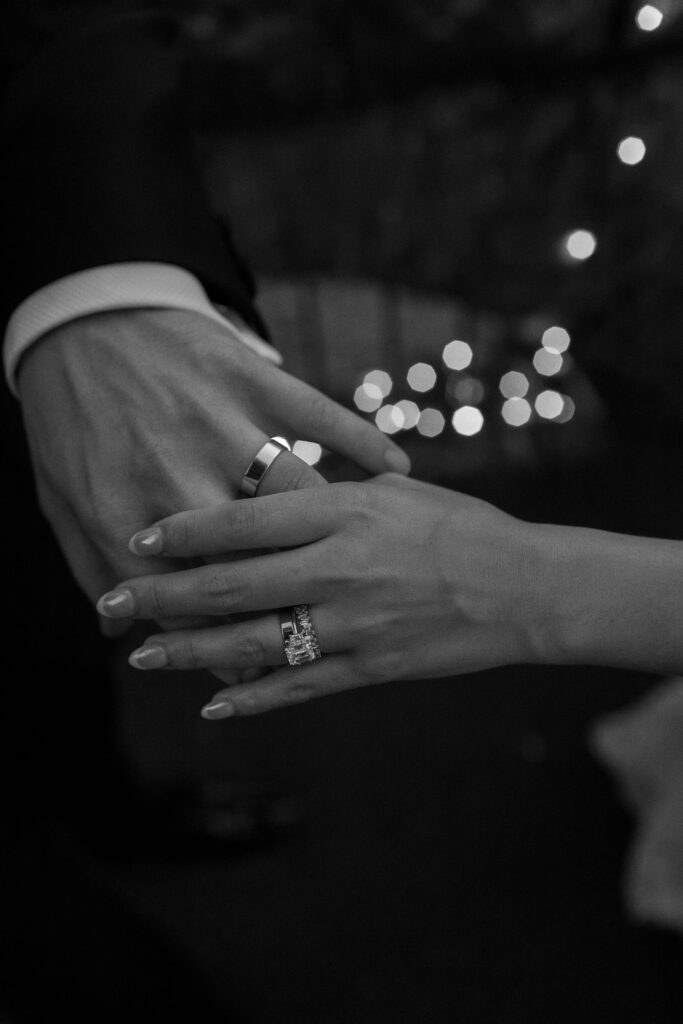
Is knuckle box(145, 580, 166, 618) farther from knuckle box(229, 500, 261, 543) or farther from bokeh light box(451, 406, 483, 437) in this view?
bokeh light box(451, 406, 483, 437)

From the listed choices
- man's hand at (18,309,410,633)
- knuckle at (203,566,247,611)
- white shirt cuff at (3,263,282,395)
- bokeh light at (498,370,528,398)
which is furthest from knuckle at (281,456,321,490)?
bokeh light at (498,370,528,398)

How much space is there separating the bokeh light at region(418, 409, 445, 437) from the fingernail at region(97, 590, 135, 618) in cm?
114

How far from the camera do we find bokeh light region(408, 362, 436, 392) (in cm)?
169

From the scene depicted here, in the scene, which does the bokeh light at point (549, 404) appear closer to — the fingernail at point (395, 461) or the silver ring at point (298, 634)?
the fingernail at point (395, 461)

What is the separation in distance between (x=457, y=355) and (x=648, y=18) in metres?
0.71

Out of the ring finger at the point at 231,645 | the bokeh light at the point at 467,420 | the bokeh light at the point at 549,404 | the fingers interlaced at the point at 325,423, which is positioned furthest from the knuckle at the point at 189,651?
the bokeh light at the point at 549,404

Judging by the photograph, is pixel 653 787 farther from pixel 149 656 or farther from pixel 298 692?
pixel 149 656

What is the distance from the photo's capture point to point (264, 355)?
85 centimetres

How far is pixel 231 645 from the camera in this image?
2.25 ft

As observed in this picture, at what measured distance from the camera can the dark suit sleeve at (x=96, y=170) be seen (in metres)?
0.72

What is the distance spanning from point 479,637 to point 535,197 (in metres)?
1.10

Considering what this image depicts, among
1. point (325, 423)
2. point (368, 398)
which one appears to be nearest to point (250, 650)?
point (325, 423)

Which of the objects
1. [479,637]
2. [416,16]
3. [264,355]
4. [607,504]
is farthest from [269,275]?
[479,637]

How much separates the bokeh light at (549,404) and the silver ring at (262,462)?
118 cm
